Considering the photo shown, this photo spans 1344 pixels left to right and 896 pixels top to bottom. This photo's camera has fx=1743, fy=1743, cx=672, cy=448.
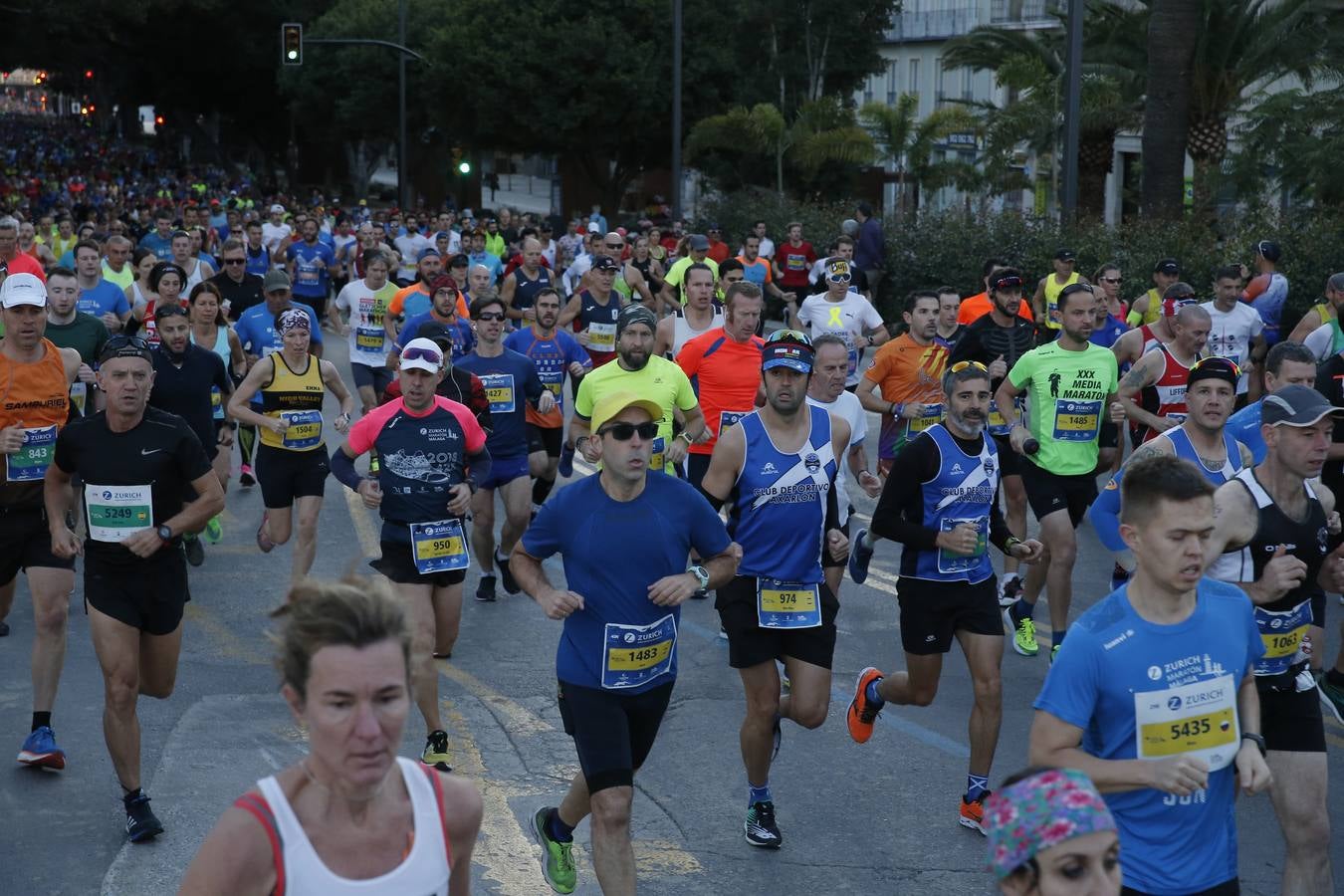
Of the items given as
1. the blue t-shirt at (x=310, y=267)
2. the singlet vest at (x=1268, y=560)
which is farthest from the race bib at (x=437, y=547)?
the blue t-shirt at (x=310, y=267)

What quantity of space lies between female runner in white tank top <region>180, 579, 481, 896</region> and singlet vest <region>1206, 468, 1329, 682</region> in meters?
3.15

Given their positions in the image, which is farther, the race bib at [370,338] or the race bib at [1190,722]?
the race bib at [370,338]

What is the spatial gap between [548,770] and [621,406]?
7.56 ft

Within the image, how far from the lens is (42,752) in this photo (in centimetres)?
741

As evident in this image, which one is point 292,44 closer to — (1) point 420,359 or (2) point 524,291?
(2) point 524,291

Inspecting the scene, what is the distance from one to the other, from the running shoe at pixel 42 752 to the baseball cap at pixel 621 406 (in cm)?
303

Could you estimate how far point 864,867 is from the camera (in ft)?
21.4

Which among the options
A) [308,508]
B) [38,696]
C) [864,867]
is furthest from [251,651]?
[864,867]

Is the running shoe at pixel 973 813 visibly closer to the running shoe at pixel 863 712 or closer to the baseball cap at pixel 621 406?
the running shoe at pixel 863 712

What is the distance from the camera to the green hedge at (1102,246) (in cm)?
1811

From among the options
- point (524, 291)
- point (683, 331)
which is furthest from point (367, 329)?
point (683, 331)

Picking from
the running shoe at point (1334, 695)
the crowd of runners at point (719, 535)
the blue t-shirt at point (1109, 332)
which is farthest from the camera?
the blue t-shirt at point (1109, 332)

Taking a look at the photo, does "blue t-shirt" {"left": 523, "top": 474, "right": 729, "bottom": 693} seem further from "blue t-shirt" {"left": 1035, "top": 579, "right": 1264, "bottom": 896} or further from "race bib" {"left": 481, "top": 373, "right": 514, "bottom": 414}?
"race bib" {"left": 481, "top": 373, "right": 514, "bottom": 414}

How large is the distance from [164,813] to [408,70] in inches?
2176
